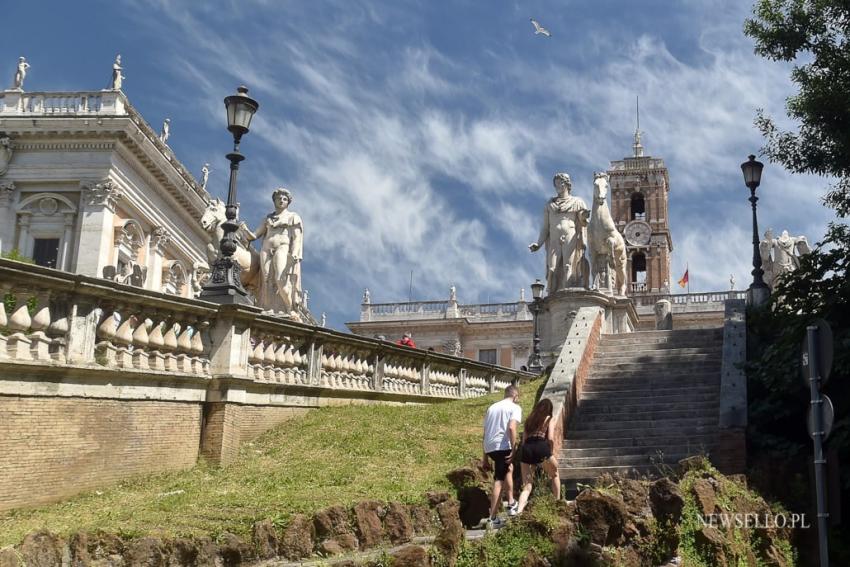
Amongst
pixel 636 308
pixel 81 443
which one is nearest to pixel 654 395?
pixel 81 443

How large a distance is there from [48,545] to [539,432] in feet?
17.3

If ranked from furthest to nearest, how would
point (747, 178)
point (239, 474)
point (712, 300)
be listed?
point (712, 300) < point (747, 178) < point (239, 474)

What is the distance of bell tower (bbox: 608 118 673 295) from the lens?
8225 cm

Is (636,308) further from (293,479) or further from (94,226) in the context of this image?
(293,479)

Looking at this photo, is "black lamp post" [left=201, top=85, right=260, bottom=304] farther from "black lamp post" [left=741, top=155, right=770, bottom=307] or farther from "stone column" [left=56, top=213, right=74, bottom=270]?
"stone column" [left=56, top=213, right=74, bottom=270]

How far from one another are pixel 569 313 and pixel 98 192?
2341 cm

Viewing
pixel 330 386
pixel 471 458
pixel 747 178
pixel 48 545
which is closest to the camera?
pixel 48 545

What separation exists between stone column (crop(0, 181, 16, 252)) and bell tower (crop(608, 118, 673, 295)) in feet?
187

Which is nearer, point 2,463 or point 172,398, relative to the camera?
point 2,463

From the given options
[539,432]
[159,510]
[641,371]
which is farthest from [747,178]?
[159,510]

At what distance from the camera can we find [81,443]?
379 inches

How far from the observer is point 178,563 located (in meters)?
7.00

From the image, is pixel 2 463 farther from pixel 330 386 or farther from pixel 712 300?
pixel 712 300

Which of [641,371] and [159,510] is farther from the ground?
[641,371]
